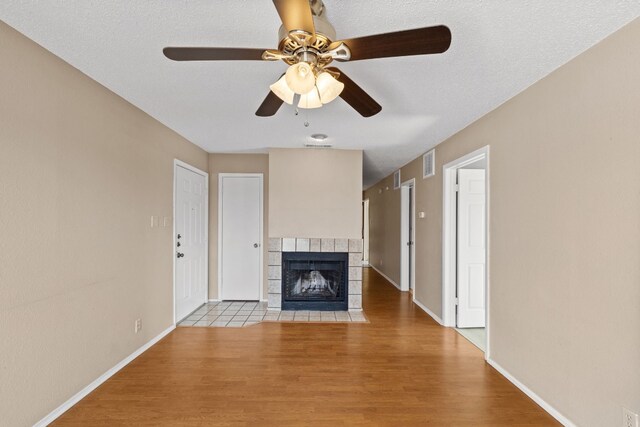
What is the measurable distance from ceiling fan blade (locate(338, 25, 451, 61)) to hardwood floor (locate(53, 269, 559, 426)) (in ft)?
7.22

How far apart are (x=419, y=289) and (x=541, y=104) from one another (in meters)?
3.21

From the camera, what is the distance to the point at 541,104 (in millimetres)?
2281

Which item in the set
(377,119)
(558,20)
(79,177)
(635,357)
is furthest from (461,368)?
(79,177)

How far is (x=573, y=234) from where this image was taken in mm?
1996

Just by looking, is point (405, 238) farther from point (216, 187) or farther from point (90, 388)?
point (90, 388)

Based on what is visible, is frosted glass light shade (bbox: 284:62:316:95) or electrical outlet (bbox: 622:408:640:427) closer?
frosted glass light shade (bbox: 284:62:316:95)

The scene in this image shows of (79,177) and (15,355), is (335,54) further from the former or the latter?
(15,355)

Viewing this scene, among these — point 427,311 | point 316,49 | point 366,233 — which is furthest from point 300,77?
point 366,233

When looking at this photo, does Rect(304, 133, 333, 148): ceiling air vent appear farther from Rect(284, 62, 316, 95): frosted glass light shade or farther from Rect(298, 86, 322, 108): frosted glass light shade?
Rect(284, 62, 316, 95): frosted glass light shade

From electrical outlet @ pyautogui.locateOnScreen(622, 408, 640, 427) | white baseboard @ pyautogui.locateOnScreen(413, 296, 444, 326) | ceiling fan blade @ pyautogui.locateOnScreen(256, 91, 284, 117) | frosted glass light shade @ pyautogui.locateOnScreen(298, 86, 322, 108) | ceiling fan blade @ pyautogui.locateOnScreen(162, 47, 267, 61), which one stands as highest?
ceiling fan blade @ pyautogui.locateOnScreen(162, 47, 267, 61)

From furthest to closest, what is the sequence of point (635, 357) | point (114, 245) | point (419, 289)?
point (419, 289) → point (114, 245) → point (635, 357)

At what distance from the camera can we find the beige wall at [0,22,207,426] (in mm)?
1780

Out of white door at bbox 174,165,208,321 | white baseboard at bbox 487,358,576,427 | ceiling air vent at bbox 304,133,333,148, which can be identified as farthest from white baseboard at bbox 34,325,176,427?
white baseboard at bbox 487,358,576,427

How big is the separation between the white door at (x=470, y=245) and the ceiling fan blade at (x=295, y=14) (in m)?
3.20
